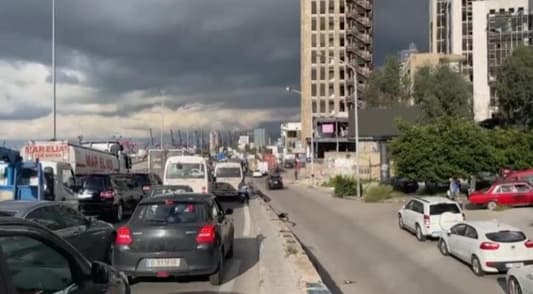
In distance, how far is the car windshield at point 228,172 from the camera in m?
40.4

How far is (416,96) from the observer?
8062 cm

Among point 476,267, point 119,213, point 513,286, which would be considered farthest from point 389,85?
point 513,286

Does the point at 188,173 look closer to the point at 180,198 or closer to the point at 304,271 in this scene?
the point at 180,198

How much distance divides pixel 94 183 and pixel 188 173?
663cm

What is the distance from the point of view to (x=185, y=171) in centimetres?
3080

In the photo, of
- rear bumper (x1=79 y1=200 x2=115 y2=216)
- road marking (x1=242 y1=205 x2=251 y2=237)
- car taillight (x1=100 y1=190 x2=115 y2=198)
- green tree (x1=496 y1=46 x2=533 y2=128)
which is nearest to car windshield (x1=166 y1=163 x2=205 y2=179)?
road marking (x1=242 y1=205 x2=251 y2=237)

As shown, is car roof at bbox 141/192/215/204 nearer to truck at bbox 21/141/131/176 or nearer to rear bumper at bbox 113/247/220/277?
rear bumper at bbox 113/247/220/277

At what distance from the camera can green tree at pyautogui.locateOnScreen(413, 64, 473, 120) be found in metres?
73.7

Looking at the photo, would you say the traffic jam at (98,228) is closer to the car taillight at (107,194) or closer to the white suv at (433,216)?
the car taillight at (107,194)

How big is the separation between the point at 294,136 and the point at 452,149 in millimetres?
126193

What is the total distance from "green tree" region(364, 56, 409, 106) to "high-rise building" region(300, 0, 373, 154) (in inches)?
1226

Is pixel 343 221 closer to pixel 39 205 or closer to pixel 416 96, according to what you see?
pixel 39 205

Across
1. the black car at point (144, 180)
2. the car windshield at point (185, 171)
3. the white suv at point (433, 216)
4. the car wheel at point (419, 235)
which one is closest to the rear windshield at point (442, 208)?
the white suv at point (433, 216)

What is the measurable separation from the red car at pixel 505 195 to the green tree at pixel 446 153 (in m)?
6.37
